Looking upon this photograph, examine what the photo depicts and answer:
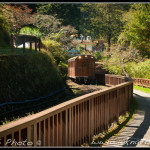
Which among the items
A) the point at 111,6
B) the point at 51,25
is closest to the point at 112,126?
the point at 51,25

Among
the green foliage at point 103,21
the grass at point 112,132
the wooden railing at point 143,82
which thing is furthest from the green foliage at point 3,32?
the green foliage at point 103,21

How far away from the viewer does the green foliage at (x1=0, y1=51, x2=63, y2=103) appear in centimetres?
1368

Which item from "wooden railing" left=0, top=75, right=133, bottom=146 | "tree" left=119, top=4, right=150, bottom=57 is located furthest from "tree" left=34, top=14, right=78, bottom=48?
"wooden railing" left=0, top=75, right=133, bottom=146

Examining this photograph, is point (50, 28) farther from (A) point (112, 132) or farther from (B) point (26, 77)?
(A) point (112, 132)

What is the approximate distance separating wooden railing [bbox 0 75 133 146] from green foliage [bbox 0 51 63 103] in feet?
24.1

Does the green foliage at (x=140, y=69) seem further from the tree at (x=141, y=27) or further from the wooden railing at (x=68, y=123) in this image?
the wooden railing at (x=68, y=123)

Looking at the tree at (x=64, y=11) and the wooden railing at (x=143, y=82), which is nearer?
the wooden railing at (x=143, y=82)

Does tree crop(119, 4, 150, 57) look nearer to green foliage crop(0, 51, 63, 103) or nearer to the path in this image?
green foliage crop(0, 51, 63, 103)

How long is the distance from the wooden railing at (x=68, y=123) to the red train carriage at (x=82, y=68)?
20975mm

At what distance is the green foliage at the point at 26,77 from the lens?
1368 centimetres

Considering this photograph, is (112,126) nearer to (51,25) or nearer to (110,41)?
(51,25)

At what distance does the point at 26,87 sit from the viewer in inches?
598

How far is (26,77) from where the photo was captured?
15.9 meters

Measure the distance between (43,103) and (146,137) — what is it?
926 centimetres
